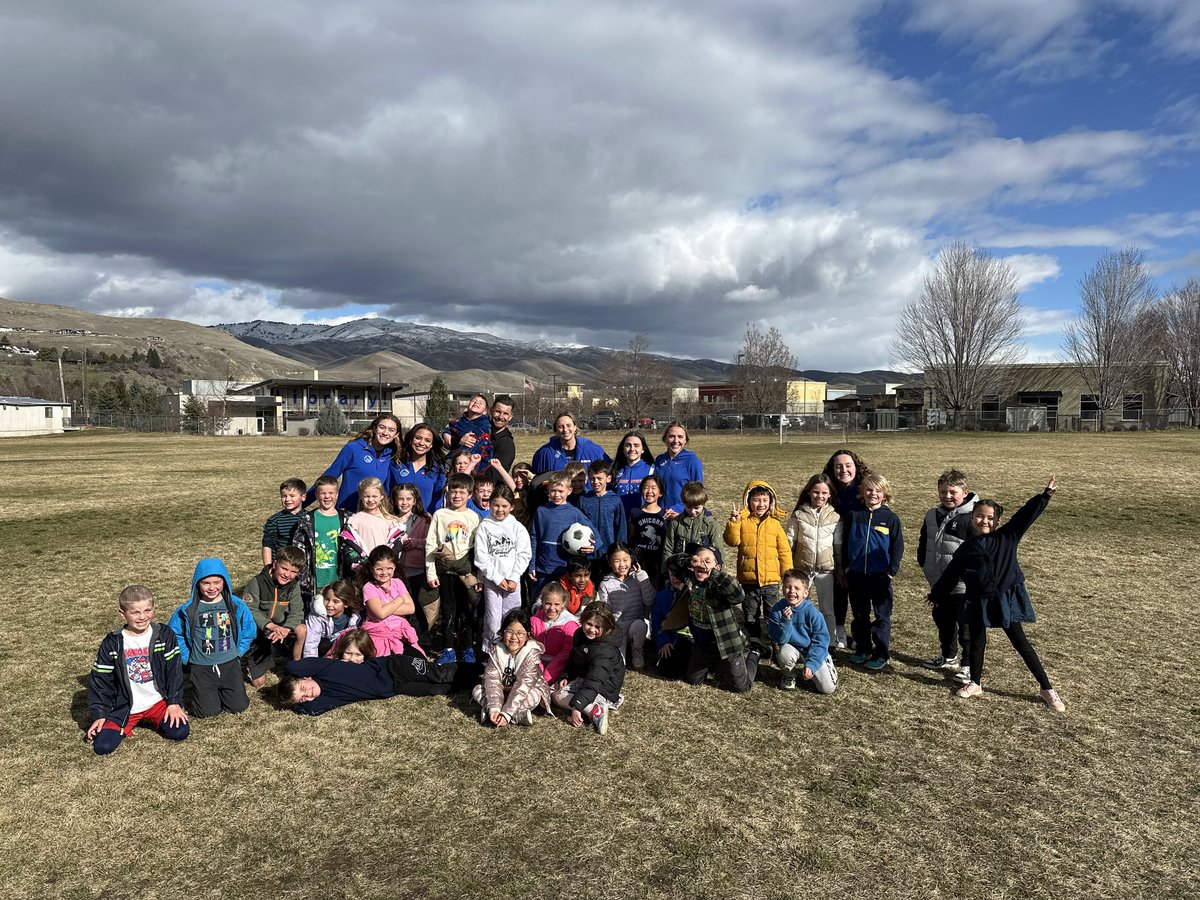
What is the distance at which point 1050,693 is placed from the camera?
498 centimetres

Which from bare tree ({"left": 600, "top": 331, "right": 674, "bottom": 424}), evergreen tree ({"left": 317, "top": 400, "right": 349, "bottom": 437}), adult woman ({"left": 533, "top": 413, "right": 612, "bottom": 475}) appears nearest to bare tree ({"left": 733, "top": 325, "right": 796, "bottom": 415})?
bare tree ({"left": 600, "top": 331, "right": 674, "bottom": 424})

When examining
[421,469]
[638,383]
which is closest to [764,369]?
[638,383]

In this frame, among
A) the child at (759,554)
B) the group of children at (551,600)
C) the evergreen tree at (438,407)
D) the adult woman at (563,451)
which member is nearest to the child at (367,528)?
the group of children at (551,600)

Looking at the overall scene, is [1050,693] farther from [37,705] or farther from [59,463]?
[59,463]

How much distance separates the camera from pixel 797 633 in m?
5.40

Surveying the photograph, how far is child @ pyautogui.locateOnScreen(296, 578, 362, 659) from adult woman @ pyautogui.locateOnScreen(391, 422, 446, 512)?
4.37 feet

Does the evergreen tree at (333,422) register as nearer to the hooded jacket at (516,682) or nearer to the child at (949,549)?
the hooded jacket at (516,682)

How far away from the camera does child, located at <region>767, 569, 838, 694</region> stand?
5.31 meters

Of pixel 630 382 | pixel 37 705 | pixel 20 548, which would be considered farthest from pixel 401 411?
pixel 37 705

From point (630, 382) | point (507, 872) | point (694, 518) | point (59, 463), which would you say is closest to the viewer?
point (507, 872)

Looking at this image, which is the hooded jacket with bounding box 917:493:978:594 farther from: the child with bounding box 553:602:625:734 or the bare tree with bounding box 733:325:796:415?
the bare tree with bounding box 733:325:796:415

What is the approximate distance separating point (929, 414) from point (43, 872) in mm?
55737

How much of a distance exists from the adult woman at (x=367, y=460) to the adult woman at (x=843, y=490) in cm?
398

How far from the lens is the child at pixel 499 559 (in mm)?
5695
